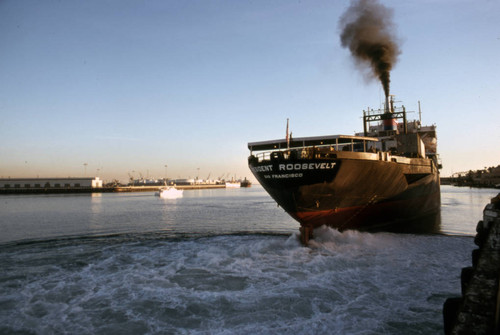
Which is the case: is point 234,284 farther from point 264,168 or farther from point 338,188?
point 338,188

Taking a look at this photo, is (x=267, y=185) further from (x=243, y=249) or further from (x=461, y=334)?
(x=461, y=334)

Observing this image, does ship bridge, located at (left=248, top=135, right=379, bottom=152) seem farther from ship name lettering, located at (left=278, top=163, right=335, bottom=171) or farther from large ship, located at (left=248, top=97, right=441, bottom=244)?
ship name lettering, located at (left=278, top=163, right=335, bottom=171)

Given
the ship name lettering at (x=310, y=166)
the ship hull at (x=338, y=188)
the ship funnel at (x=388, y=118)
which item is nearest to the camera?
the ship name lettering at (x=310, y=166)

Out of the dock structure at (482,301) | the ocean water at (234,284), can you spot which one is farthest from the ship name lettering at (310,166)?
the dock structure at (482,301)

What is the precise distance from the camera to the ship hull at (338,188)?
16.0 metres

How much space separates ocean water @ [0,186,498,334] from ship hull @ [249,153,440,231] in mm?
1231

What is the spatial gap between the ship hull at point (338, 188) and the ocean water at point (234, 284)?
48.4 inches

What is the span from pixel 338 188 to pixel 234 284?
28.7 ft

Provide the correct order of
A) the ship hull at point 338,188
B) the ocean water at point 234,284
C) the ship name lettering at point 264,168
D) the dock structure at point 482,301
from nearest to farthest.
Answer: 1. the dock structure at point 482,301
2. the ocean water at point 234,284
3. the ship hull at point 338,188
4. the ship name lettering at point 264,168

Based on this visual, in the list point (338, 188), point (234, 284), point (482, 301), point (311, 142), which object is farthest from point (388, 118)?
point (482, 301)

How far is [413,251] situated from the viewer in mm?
15023

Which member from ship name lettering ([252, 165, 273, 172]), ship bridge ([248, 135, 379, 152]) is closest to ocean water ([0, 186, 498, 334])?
ship name lettering ([252, 165, 273, 172])

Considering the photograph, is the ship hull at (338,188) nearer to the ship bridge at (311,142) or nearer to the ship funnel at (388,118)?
the ship bridge at (311,142)

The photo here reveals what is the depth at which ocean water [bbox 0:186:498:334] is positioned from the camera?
7727 millimetres
